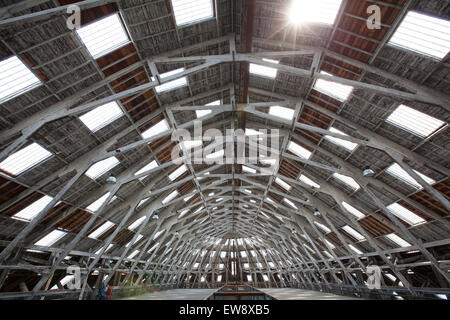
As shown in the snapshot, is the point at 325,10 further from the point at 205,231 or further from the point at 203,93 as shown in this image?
the point at 205,231

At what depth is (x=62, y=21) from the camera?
7.26m

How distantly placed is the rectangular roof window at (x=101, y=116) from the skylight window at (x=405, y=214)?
53.2 ft

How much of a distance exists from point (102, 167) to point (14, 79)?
20.0ft

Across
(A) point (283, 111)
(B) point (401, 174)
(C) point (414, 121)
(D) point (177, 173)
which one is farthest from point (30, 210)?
(B) point (401, 174)

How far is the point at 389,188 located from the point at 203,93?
1150 cm

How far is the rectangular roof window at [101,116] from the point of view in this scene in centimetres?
1028

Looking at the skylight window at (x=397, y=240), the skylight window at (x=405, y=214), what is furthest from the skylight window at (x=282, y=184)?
the skylight window at (x=397, y=240)

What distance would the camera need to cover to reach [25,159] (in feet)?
31.5

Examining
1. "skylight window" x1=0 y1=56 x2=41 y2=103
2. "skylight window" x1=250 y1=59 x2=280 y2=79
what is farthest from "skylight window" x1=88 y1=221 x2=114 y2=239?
"skylight window" x1=250 y1=59 x2=280 y2=79

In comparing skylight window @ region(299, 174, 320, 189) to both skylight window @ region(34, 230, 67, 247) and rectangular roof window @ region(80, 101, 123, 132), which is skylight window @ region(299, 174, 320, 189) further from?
skylight window @ region(34, 230, 67, 247)

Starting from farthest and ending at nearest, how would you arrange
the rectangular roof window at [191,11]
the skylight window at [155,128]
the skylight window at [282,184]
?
the skylight window at [282,184], the skylight window at [155,128], the rectangular roof window at [191,11]

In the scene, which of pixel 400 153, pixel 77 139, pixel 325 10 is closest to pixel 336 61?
pixel 325 10

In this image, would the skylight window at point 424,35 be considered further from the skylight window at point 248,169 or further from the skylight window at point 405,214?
the skylight window at point 248,169

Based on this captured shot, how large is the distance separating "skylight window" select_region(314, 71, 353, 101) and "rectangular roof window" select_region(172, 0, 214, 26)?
588 cm
